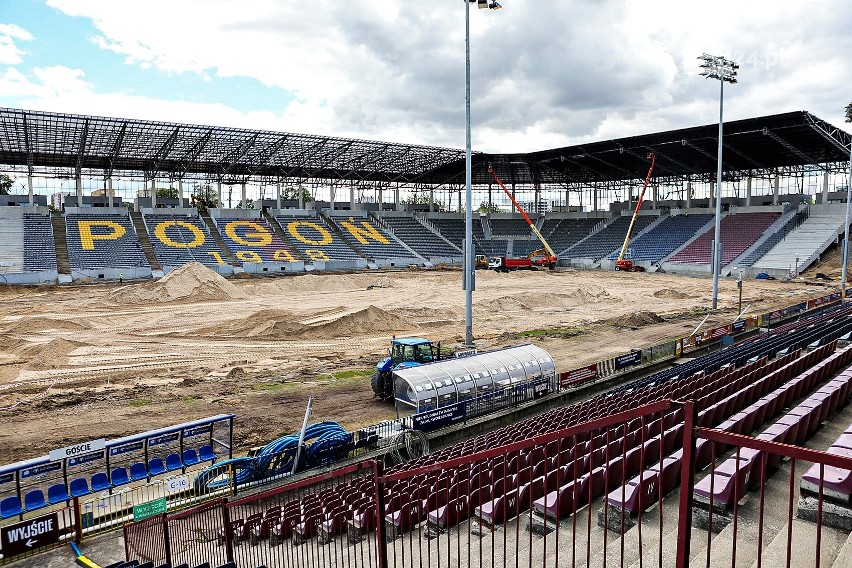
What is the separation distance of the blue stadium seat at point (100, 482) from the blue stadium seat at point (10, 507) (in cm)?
156

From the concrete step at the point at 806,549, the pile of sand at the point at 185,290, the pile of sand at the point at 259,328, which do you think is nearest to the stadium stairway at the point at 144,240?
the pile of sand at the point at 185,290

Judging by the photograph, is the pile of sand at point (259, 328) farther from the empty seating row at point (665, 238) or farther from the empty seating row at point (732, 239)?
the empty seating row at point (665, 238)

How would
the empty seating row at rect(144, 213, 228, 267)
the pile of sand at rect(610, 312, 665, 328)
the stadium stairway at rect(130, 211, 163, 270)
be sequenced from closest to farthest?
1. the pile of sand at rect(610, 312, 665, 328)
2. the stadium stairway at rect(130, 211, 163, 270)
3. the empty seating row at rect(144, 213, 228, 267)

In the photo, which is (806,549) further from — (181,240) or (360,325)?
(181,240)

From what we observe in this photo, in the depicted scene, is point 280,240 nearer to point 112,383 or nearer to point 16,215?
point 16,215

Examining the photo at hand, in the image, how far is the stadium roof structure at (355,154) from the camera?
180ft

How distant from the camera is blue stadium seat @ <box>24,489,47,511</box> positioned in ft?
41.9

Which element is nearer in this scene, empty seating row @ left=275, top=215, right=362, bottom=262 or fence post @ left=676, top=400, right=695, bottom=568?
fence post @ left=676, top=400, right=695, bottom=568

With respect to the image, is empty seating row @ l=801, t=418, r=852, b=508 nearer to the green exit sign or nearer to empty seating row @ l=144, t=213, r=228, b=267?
the green exit sign

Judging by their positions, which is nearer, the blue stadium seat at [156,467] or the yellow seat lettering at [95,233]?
the blue stadium seat at [156,467]

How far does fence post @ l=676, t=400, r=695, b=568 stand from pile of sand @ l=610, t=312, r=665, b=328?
34.2 metres

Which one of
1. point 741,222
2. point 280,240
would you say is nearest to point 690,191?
point 741,222

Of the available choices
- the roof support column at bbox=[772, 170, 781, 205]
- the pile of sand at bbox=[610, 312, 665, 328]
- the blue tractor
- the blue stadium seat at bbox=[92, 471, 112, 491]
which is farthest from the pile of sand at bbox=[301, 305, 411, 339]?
the roof support column at bbox=[772, 170, 781, 205]

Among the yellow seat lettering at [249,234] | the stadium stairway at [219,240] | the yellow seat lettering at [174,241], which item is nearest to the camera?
the stadium stairway at [219,240]
